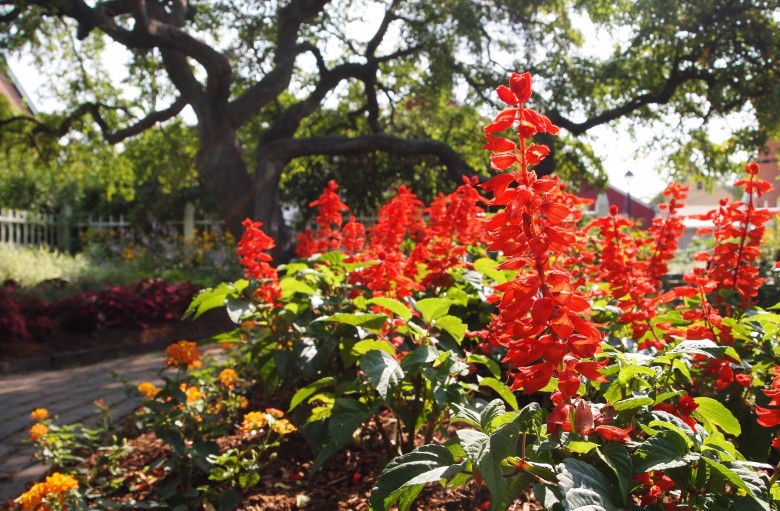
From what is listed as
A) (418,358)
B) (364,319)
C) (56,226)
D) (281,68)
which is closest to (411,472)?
(418,358)

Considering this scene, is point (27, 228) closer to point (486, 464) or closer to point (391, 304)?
point (391, 304)

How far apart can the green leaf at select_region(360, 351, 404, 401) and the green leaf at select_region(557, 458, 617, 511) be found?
0.68 m

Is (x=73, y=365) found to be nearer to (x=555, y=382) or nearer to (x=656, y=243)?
(x=656, y=243)

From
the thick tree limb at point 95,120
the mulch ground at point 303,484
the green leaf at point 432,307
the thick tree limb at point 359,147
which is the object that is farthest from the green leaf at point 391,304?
the thick tree limb at point 95,120

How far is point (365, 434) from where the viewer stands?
3020 millimetres

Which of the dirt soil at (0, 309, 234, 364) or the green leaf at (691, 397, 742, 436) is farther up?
the green leaf at (691, 397, 742, 436)

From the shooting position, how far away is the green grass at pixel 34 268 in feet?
34.8

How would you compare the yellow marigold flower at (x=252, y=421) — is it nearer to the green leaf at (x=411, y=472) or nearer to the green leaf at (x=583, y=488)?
the green leaf at (x=411, y=472)

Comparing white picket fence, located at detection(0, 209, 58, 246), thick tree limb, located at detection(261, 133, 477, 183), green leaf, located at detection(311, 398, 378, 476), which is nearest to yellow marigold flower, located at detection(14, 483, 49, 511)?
green leaf, located at detection(311, 398, 378, 476)

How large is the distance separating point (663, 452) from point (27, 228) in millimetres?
17486

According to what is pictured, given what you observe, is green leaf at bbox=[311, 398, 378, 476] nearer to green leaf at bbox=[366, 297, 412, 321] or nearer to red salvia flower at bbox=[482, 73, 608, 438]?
green leaf at bbox=[366, 297, 412, 321]

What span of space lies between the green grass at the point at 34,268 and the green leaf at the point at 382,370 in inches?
370

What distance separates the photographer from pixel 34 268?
36.7 feet

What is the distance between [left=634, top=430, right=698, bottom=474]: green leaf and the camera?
118 centimetres
